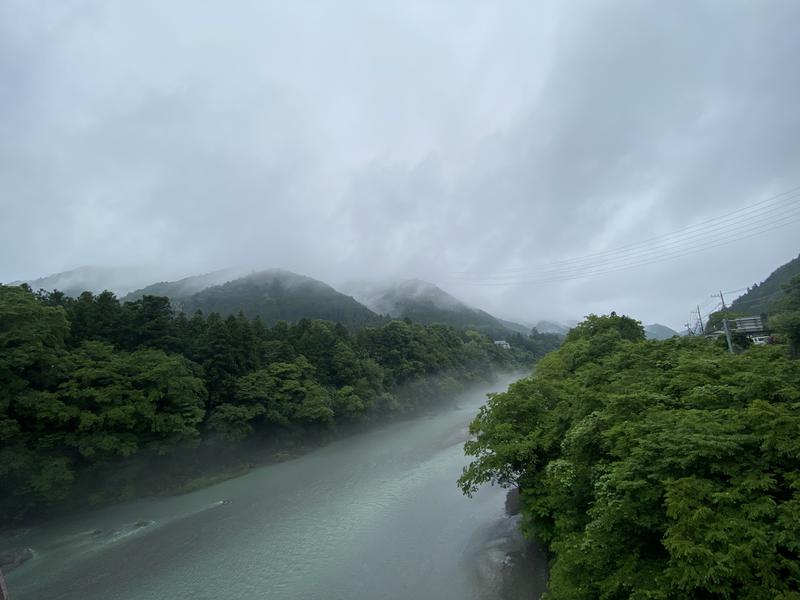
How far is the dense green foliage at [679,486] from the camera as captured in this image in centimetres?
587

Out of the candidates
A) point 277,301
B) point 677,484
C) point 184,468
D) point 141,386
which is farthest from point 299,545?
point 277,301

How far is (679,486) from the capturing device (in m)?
6.92

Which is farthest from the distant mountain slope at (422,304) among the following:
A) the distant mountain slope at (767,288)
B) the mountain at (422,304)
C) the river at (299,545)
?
the river at (299,545)

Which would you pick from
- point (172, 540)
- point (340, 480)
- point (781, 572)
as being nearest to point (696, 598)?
point (781, 572)

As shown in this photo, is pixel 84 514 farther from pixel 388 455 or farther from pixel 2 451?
pixel 388 455

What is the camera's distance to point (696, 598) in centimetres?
605

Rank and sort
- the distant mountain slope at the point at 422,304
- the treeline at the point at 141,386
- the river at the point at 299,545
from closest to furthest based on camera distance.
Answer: the river at the point at 299,545, the treeline at the point at 141,386, the distant mountain slope at the point at 422,304

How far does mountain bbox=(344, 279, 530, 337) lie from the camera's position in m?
151

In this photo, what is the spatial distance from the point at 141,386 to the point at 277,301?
86.8 m

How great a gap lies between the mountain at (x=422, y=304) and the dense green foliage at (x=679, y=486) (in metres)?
128

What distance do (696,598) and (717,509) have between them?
4.20 feet

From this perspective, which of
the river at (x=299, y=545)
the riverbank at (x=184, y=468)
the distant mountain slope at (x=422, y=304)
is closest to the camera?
the river at (x=299, y=545)

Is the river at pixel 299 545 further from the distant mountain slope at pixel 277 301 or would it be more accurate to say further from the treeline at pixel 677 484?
the distant mountain slope at pixel 277 301

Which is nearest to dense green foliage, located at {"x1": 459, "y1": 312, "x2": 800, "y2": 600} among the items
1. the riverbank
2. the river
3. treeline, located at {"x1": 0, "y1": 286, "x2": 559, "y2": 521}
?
the river
